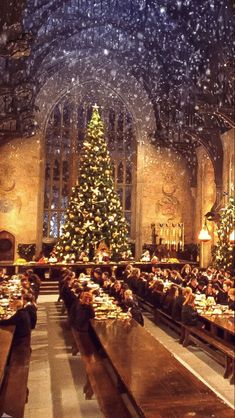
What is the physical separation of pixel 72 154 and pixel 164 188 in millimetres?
4730

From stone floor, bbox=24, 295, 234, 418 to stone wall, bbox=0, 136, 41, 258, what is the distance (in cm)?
1031

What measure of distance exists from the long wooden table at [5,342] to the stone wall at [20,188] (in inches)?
536

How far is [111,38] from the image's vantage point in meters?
19.6

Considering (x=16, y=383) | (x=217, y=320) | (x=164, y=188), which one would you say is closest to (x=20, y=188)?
(x=164, y=188)

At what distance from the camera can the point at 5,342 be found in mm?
5199

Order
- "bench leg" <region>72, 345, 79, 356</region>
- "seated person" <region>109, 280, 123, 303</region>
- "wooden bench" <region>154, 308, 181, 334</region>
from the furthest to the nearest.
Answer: "seated person" <region>109, 280, 123, 303</region>
"wooden bench" <region>154, 308, 181, 334</region>
"bench leg" <region>72, 345, 79, 356</region>

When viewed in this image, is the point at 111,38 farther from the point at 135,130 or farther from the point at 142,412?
the point at 142,412

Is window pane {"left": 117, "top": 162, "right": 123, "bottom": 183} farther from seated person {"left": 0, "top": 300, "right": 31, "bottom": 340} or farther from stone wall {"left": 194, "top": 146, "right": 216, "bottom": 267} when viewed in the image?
seated person {"left": 0, "top": 300, "right": 31, "bottom": 340}

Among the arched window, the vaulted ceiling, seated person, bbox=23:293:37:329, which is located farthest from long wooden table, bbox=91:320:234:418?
the arched window

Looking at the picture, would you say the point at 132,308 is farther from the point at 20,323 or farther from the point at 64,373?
the point at 20,323

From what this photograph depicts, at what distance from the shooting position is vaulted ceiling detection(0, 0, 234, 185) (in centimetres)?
1355

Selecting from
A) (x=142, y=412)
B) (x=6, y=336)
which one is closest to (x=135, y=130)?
(x=6, y=336)

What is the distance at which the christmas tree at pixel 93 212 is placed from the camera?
1669cm

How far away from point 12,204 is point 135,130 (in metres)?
6.82
